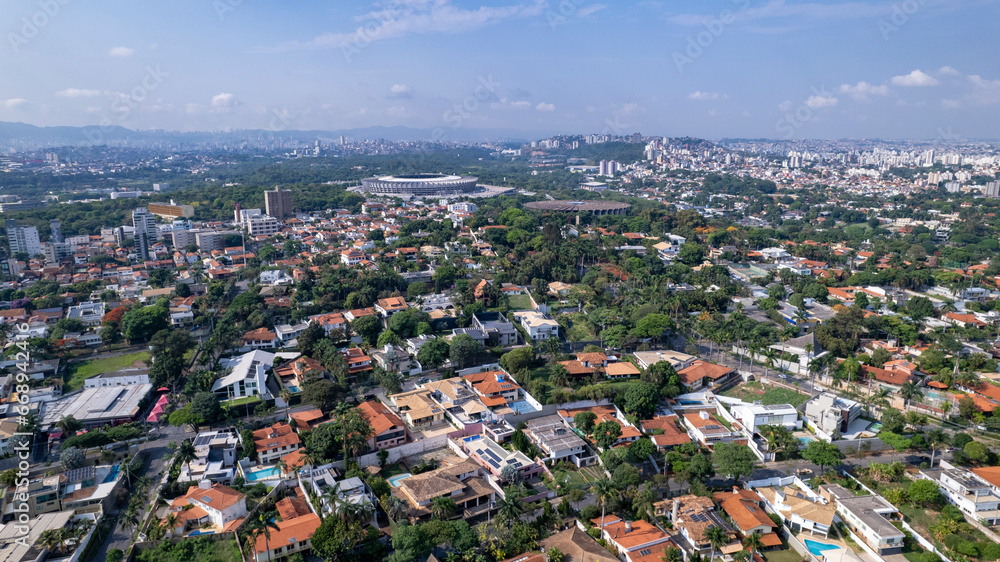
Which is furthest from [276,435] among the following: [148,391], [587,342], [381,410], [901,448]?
[901,448]

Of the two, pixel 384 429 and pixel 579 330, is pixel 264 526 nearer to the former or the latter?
pixel 384 429

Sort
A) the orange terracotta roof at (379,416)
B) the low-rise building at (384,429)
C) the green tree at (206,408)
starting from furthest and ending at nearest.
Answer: the green tree at (206,408)
the orange terracotta roof at (379,416)
the low-rise building at (384,429)

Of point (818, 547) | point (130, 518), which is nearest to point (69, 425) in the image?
point (130, 518)

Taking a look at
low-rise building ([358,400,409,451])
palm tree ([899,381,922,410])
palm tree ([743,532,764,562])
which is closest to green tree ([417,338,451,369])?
low-rise building ([358,400,409,451])

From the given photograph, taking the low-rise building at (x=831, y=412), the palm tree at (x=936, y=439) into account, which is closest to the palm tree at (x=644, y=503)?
the low-rise building at (x=831, y=412)

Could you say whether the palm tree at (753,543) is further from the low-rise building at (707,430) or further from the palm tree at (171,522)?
the palm tree at (171,522)

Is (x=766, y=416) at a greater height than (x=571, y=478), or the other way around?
(x=766, y=416)

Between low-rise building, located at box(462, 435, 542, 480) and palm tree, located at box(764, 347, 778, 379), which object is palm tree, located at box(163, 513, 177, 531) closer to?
low-rise building, located at box(462, 435, 542, 480)
